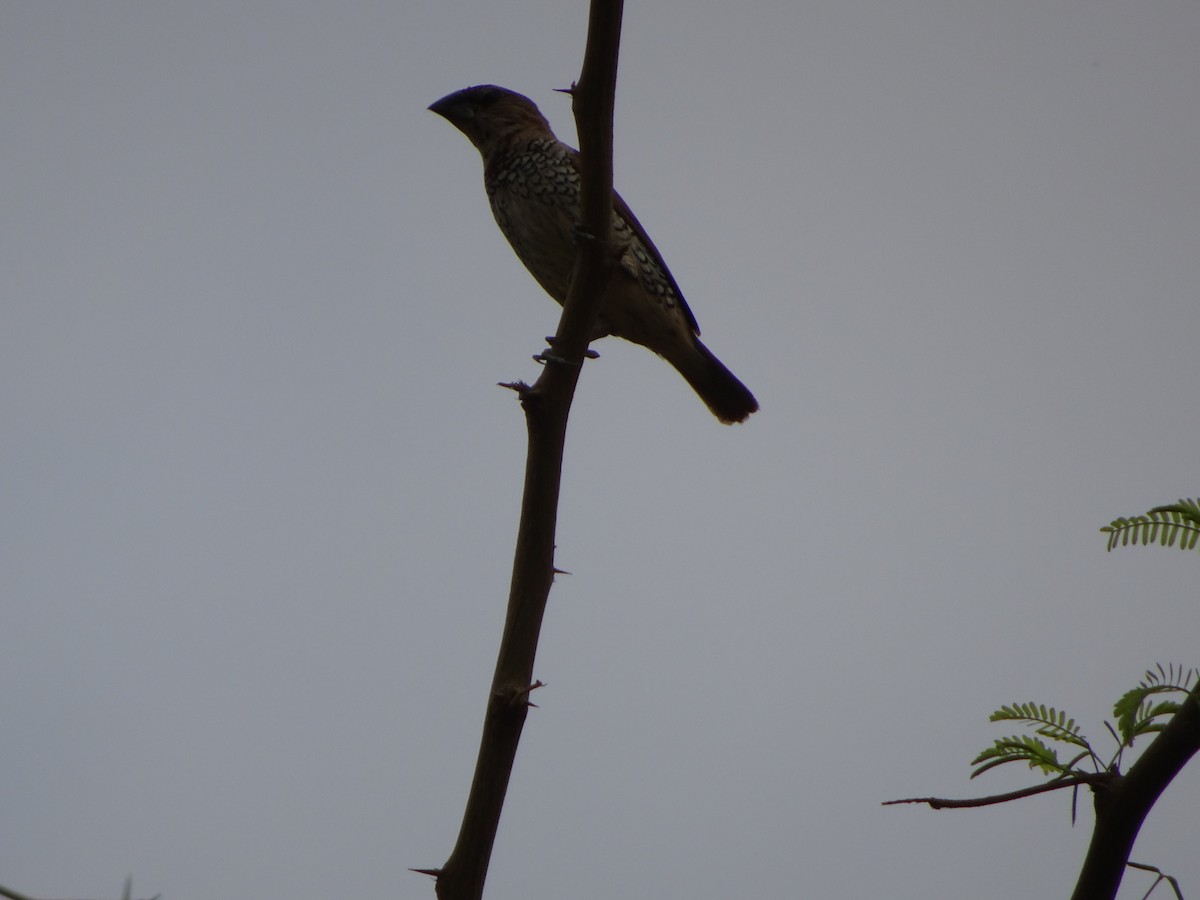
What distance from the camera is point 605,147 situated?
6.61 feet

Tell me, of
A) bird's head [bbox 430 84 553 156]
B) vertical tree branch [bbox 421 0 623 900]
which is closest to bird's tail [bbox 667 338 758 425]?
bird's head [bbox 430 84 553 156]

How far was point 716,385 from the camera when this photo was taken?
5.08 metres

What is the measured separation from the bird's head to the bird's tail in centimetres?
117

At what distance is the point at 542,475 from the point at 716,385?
327cm

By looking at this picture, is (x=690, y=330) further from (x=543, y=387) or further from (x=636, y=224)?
(x=543, y=387)

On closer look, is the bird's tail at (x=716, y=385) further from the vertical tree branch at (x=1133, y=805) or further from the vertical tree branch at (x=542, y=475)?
the vertical tree branch at (x=1133, y=805)

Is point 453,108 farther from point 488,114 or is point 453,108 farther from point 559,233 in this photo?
point 559,233

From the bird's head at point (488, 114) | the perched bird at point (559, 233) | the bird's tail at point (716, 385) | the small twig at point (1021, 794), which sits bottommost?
the small twig at point (1021, 794)

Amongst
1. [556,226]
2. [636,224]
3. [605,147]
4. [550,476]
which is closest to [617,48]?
[605,147]

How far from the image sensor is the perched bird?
4.46m

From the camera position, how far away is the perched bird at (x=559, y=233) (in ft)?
14.6

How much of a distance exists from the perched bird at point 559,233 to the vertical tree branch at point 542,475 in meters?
2.11

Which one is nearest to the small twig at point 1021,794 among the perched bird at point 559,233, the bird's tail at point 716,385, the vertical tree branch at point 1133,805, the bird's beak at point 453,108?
the vertical tree branch at point 1133,805

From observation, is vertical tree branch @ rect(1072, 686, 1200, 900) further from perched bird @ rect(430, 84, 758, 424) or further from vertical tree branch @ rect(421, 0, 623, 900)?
perched bird @ rect(430, 84, 758, 424)
